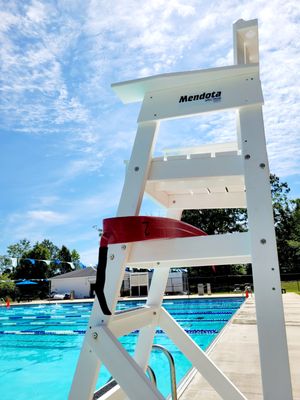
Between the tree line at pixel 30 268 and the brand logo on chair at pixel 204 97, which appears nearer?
the brand logo on chair at pixel 204 97

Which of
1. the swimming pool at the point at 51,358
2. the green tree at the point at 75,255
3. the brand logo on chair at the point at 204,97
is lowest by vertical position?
the swimming pool at the point at 51,358

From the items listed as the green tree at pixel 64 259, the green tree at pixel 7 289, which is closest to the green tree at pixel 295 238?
the green tree at pixel 7 289

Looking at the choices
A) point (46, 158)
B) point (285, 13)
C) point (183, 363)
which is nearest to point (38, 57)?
point (285, 13)

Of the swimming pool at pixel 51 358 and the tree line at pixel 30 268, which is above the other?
the tree line at pixel 30 268

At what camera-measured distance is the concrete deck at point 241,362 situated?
3266 millimetres

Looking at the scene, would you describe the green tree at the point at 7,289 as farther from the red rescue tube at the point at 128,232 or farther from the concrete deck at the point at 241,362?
the red rescue tube at the point at 128,232

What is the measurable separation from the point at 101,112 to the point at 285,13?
15.6 ft

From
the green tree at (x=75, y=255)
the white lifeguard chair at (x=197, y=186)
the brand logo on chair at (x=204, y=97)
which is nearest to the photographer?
the white lifeguard chair at (x=197, y=186)

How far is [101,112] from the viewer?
737cm

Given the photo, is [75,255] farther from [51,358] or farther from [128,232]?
[128,232]

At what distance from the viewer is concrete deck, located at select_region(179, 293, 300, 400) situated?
10.7 feet

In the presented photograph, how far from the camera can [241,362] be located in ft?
14.7

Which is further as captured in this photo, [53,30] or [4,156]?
[4,156]

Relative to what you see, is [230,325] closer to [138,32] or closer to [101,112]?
[101,112]
